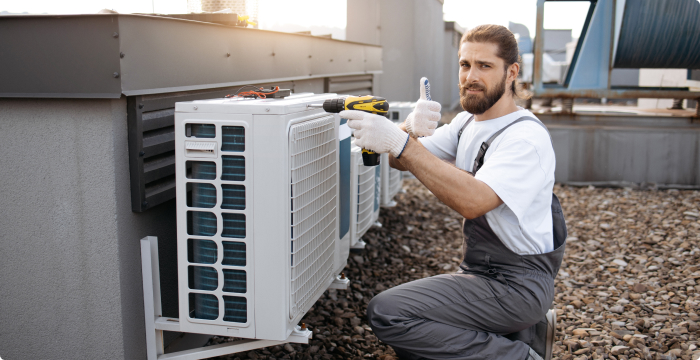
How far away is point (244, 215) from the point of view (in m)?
1.98

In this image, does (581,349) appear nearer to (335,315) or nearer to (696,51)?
(335,315)

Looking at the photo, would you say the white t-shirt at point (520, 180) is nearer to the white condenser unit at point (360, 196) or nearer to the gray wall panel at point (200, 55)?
the white condenser unit at point (360, 196)

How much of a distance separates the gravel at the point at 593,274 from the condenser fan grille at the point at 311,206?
2.10 ft

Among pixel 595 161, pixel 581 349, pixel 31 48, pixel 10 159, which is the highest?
pixel 31 48

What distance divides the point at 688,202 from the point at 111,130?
5.76m

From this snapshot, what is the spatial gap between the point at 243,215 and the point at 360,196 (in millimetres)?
1300

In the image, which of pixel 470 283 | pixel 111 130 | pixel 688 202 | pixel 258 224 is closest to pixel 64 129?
pixel 111 130

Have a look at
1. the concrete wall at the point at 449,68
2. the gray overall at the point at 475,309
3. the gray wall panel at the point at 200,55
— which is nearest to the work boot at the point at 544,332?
the gray overall at the point at 475,309

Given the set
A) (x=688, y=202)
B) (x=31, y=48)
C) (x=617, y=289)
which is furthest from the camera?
(x=688, y=202)

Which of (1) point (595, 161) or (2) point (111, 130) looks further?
(1) point (595, 161)

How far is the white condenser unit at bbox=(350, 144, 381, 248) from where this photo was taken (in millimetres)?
3047

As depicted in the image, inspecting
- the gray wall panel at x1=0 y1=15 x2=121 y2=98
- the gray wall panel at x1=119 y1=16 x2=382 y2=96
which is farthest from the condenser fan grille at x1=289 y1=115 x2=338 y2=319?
the gray wall panel at x1=0 y1=15 x2=121 y2=98

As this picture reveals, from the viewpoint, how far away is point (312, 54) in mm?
4059

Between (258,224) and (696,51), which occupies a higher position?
(696,51)
